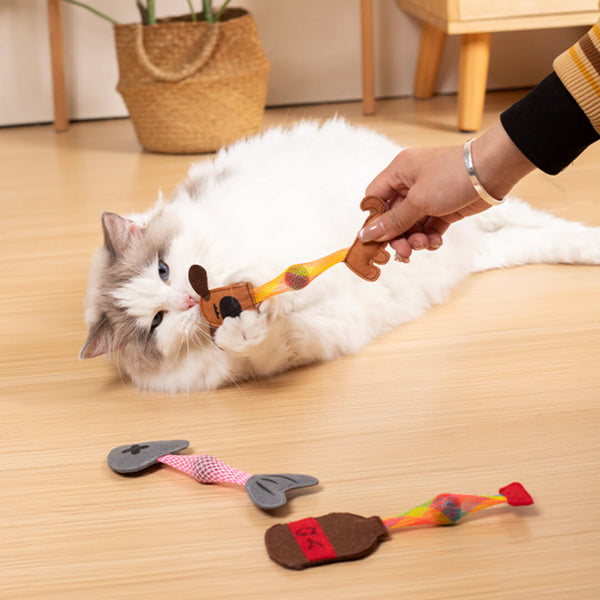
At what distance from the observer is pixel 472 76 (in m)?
2.90

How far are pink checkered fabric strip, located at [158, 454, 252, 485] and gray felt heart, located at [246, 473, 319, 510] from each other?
0.08 ft

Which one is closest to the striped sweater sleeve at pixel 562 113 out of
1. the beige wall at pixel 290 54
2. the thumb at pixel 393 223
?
the thumb at pixel 393 223

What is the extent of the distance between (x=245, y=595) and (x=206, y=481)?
9.8 inches

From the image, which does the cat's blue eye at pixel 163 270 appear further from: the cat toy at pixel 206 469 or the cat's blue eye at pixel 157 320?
the cat toy at pixel 206 469

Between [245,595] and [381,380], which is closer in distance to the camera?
[245,595]

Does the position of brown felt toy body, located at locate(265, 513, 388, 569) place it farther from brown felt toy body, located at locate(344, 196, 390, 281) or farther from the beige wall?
the beige wall

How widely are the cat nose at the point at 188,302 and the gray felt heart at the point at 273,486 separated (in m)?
0.34

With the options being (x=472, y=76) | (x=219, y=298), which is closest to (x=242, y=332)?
(x=219, y=298)

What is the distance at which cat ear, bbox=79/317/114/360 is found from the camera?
53.9 inches

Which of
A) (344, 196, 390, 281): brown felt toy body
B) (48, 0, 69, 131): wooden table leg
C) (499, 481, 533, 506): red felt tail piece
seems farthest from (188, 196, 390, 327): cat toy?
(48, 0, 69, 131): wooden table leg

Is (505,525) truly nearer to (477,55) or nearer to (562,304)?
(562,304)

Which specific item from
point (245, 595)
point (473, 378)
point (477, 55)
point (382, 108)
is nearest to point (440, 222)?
point (473, 378)

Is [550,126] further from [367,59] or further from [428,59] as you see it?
[428,59]

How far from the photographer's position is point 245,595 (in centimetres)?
92
